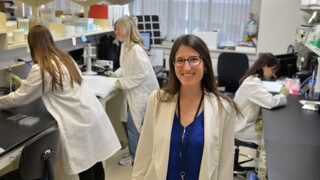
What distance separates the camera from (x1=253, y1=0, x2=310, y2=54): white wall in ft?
15.0

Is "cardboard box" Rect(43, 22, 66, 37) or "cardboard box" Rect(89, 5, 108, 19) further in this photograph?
"cardboard box" Rect(89, 5, 108, 19)

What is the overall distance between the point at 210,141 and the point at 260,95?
1.57m

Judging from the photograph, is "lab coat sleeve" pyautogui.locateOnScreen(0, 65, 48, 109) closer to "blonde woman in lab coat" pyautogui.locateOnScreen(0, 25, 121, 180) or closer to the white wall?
"blonde woman in lab coat" pyautogui.locateOnScreen(0, 25, 121, 180)

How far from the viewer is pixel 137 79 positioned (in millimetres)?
3006

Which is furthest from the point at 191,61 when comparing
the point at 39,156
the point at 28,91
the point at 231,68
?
the point at 231,68

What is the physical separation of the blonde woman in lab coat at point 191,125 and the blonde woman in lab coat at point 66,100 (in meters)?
0.86

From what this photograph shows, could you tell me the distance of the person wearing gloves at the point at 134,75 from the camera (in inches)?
118

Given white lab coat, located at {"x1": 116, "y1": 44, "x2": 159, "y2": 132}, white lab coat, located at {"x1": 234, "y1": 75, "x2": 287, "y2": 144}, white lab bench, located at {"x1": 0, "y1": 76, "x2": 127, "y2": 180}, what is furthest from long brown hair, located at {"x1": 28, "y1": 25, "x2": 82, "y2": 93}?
white lab coat, located at {"x1": 234, "y1": 75, "x2": 287, "y2": 144}

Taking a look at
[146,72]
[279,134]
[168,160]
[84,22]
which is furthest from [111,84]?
[168,160]

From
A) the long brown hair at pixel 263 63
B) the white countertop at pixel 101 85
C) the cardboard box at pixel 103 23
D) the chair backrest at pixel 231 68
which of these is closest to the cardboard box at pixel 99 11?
the cardboard box at pixel 103 23

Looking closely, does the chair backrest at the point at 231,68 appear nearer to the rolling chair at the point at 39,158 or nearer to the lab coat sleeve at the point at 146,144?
the rolling chair at the point at 39,158

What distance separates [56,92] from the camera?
2.18 meters

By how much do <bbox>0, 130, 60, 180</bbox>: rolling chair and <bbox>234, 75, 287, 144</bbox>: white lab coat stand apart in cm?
158

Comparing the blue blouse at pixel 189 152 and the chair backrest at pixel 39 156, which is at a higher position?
the blue blouse at pixel 189 152
